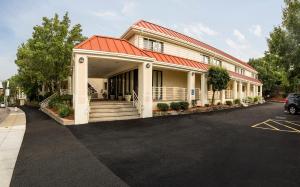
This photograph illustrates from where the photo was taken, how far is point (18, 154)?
614 centimetres

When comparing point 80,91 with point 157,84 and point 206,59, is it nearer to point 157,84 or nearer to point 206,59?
point 157,84

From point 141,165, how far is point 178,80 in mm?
15681

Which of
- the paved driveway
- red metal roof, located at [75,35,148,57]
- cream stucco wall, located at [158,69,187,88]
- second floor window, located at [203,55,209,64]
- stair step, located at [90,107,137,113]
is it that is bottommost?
the paved driveway

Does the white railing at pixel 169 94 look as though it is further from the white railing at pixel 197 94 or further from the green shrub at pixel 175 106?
the white railing at pixel 197 94

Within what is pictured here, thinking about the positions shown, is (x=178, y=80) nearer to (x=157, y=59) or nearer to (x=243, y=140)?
(x=157, y=59)

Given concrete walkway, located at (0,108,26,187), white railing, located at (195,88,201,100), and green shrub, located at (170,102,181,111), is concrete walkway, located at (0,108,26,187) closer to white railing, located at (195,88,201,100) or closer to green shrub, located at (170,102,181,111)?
green shrub, located at (170,102,181,111)

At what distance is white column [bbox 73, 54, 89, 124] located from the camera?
36.5ft

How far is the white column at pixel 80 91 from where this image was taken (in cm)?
1113

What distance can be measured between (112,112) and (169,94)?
6.07m

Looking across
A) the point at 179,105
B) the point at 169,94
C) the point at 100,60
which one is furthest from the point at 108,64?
the point at 179,105

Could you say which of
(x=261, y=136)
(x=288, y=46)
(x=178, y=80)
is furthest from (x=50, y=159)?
(x=288, y=46)

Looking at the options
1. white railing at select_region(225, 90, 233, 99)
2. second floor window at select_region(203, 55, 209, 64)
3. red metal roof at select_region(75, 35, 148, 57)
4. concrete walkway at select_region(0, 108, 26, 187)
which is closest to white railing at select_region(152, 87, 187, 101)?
red metal roof at select_region(75, 35, 148, 57)

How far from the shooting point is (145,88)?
1367 cm

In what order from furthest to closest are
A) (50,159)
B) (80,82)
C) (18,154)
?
(80,82)
(18,154)
(50,159)
